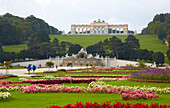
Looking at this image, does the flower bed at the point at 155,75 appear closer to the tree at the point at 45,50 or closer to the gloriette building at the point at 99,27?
the tree at the point at 45,50

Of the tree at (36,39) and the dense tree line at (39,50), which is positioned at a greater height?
the tree at (36,39)

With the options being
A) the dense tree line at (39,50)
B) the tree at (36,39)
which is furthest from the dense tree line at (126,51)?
the tree at (36,39)

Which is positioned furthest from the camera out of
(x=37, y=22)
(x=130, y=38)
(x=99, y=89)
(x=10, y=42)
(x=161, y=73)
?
(x=37, y=22)

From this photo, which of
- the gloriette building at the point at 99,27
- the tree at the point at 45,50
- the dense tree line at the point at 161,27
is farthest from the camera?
the gloriette building at the point at 99,27

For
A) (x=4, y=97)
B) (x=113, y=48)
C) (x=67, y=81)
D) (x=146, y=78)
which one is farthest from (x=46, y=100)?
(x=113, y=48)

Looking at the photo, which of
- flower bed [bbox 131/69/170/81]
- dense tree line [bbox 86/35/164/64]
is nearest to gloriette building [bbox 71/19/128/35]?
dense tree line [bbox 86/35/164/64]

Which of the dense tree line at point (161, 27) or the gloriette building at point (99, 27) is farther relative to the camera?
the gloriette building at point (99, 27)

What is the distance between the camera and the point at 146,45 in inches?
3708

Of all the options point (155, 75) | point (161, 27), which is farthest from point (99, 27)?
point (155, 75)

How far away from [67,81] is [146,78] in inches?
177

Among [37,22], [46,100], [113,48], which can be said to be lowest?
[46,100]

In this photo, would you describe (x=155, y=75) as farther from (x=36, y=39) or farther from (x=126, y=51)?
(x=36, y=39)

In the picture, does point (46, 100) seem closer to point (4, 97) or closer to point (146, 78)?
point (4, 97)

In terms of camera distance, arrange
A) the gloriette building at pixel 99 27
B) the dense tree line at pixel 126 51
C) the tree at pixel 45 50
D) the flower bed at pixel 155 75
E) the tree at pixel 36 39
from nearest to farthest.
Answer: the flower bed at pixel 155 75 → the dense tree line at pixel 126 51 → the tree at pixel 45 50 → the tree at pixel 36 39 → the gloriette building at pixel 99 27
